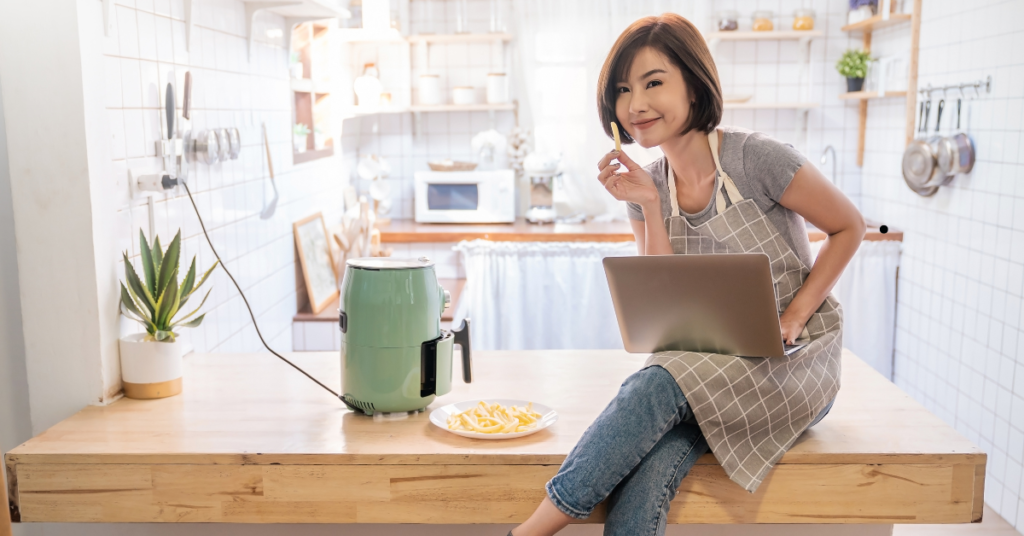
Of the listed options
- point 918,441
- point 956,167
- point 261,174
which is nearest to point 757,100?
point 956,167

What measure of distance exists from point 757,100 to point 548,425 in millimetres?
2905

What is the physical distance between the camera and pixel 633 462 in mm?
1308

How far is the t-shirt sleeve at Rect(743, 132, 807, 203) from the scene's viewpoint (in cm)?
147

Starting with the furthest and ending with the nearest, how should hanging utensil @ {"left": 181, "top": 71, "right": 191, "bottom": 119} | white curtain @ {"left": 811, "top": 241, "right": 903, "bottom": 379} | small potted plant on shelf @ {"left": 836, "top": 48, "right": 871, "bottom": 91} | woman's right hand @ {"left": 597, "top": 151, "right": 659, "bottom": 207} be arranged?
small potted plant on shelf @ {"left": 836, "top": 48, "right": 871, "bottom": 91} → white curtain @ {"left": 811, "top": 241, "right": 903, "bottom": 379} → hanging utensil @ {"left": 181, "top": 71, "right": 191, "bottom": 119} → woman's right hand @ {"left": 597, "top": 151, "right": 659, "bottom": 207}

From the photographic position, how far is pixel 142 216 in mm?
1745

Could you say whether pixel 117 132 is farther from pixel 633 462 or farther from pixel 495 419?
pixel 633 462

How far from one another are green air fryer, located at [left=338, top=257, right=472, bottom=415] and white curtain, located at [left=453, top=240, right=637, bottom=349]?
1.83 m

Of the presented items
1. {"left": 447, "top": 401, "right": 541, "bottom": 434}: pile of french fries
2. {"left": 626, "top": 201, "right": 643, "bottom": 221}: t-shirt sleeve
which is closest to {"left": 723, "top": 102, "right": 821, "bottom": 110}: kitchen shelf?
{"left": 626, "top": 201, "right": 643, "bottom": 221}: t-shirt sleeve

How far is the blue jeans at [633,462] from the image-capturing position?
129cm

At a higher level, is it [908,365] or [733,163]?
[733,163]

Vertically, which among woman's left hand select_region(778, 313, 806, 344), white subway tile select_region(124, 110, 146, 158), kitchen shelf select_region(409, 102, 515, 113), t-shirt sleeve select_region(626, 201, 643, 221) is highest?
kitchen shelf select_region(409, 102, 515, 113)

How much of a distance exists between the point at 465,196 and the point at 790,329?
7.98 ft

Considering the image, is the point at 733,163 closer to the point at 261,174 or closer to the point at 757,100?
the point at 261,174

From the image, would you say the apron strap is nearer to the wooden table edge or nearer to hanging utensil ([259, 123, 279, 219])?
the wooden table edge
